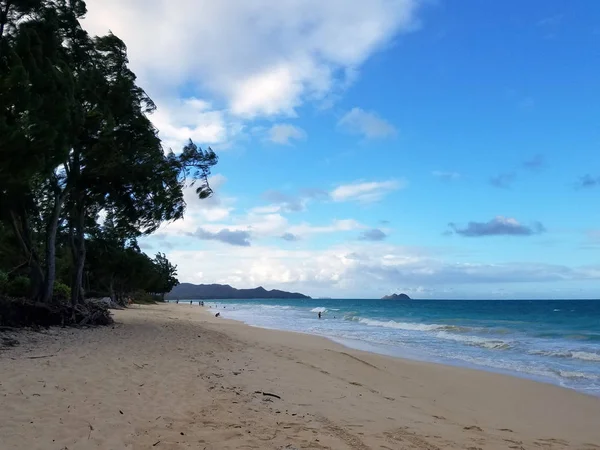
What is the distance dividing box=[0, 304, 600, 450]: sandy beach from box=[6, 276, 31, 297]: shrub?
1116 centimetres

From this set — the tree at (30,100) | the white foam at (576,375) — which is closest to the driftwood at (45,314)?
the tree at (30,100)

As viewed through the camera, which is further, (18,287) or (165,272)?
(165,272)

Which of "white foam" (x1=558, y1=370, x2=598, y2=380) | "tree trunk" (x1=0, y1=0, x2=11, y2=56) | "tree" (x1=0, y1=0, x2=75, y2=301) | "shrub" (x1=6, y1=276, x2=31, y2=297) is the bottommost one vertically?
"white foam" (x1=558, y1=370, x2=598, y2=380)

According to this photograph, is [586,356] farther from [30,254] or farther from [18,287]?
[18,287]

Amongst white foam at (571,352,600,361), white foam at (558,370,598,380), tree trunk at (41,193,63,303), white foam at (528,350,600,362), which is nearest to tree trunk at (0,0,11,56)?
tree trunk at (41,193,63,303)

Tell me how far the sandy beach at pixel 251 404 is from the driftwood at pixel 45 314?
56.8 inches

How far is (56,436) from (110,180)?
1466 cm

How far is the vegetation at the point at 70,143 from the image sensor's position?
11555 mm

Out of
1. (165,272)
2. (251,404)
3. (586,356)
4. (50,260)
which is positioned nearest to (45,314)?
(50,260)

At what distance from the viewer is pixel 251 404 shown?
273 inches

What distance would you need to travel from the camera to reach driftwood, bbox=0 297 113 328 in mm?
13680

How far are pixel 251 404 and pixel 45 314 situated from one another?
11573 millimetres

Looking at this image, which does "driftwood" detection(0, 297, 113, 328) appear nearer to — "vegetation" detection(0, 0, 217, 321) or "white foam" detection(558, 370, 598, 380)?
"vegetation" detection(0, 0, 217, 321)

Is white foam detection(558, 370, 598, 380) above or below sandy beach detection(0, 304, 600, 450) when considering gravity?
below
